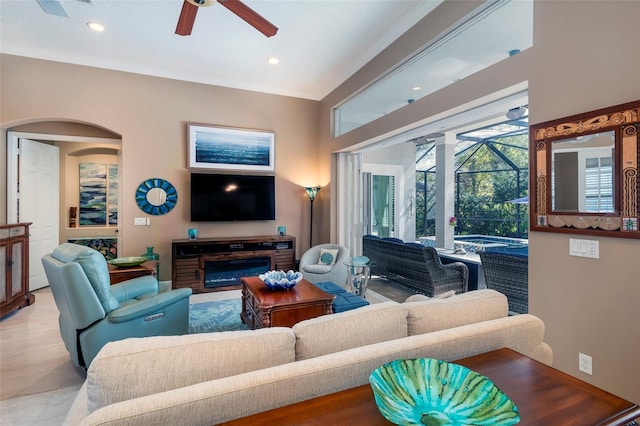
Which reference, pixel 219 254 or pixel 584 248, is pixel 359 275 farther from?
pixel 584 248

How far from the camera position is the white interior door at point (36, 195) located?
4.40 metres

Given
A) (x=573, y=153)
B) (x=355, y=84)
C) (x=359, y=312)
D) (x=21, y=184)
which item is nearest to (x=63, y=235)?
(x=21, y=184)

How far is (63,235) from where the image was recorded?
612cm

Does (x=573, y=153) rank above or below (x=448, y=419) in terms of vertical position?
above

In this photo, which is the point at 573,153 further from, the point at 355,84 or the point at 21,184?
the point at 21,184

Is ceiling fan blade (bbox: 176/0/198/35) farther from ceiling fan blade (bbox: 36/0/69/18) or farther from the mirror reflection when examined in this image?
the mirror reflection

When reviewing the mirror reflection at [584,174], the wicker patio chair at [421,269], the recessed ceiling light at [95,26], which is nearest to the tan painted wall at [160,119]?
the recessed ceiling light at [95,26]

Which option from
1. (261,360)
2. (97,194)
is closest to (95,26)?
(97,194)

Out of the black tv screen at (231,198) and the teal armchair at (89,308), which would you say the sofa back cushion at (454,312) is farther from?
the black tv screen at (231,198)

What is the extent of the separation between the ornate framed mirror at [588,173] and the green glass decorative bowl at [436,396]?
5.11 feet

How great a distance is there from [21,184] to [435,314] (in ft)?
19.3

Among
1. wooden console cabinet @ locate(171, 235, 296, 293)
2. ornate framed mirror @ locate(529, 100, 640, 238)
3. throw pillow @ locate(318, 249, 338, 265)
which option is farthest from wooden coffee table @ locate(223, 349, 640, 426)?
wooden console cabinet @ locate(171, 235, 296, 293)

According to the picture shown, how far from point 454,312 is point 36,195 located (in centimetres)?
614

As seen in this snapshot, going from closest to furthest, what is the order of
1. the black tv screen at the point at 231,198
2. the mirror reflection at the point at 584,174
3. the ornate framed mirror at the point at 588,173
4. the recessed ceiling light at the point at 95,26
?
the ornate framed mirror at the point at 588,173
the mirror reflection at the point at 584,174
the recessed ceiling light at the point at 95,26
the black tv screen at the point at 231,198
